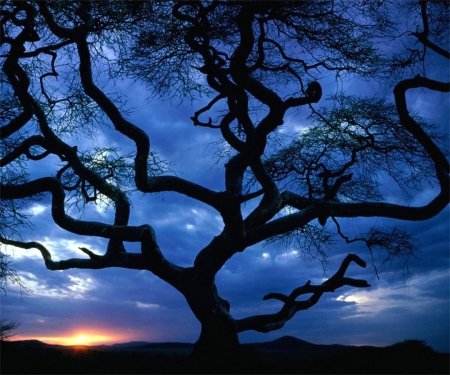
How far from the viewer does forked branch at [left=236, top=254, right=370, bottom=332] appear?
323 inches

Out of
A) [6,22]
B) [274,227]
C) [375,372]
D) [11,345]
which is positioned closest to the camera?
[375,372]

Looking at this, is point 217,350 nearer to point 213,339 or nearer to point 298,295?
point 213,339

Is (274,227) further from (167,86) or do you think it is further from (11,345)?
(11,345)

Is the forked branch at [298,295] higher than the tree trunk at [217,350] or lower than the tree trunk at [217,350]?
higher

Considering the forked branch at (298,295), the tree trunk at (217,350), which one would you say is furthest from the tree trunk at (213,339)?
the forked branch at (298,295)

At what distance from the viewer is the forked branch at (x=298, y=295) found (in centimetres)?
820

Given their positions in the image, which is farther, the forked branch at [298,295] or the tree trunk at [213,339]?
the forked branch at [298,295]

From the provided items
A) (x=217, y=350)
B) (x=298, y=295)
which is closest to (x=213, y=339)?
(x=217, y=350)

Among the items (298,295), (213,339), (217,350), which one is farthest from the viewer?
(298,295)

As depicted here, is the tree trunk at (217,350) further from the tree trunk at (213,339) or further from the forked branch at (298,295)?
the forked branch at (298,295)

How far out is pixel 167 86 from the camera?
27.8 ft

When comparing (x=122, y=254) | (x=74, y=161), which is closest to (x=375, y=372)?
(x=122, y=254)

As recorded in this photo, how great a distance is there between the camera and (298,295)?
8727mm

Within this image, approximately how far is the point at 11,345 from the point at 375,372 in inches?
304
